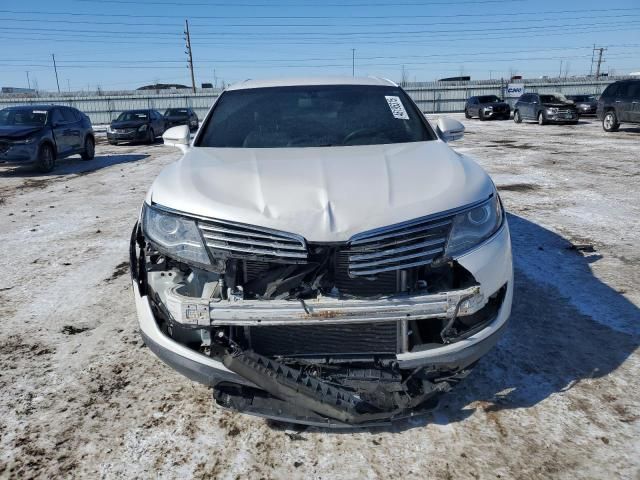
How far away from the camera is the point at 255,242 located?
2039 millimetres

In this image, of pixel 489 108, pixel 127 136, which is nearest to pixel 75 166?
pixel 127 136

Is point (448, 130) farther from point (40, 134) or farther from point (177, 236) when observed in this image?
point (40, 134)

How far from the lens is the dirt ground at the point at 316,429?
209cm

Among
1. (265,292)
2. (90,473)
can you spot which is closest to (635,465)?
(265,292)

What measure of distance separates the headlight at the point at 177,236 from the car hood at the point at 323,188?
6 cm

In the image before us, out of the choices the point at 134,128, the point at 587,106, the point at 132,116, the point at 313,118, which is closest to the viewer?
the point at 313,118

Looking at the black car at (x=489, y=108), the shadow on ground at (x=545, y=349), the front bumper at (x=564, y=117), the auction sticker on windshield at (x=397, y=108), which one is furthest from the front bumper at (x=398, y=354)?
the black car at (x=489, y=108)

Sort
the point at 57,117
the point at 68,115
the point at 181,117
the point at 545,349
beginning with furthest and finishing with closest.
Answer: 1. the point at 181,117
2. the point at 68,115
3. the point at 57,117
4. the point at 545,349

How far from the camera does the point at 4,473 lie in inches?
81.2

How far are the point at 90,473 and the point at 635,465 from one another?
2.29 m

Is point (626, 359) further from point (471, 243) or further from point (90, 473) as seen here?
point (90, 473)

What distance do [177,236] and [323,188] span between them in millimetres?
696

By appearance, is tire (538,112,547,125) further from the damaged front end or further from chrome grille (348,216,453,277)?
chrome grille (348,216,453,277)

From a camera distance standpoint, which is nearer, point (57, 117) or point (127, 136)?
point (57, 117)
